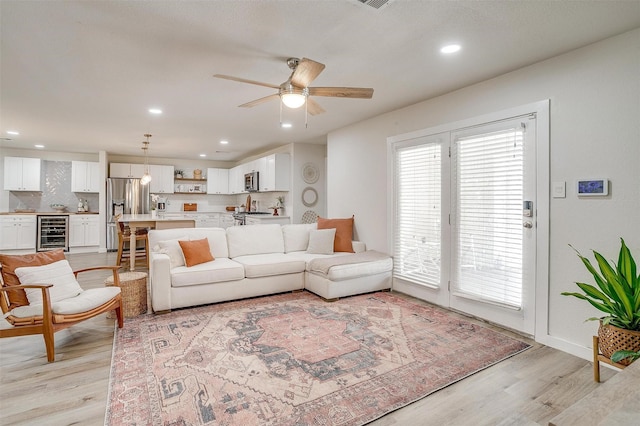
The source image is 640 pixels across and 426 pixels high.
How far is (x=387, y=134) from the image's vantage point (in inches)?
181

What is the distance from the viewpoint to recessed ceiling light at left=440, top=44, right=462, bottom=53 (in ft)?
8.56

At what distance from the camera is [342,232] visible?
502 cm

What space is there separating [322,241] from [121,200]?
6060mm

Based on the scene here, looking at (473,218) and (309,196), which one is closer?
(473,218)

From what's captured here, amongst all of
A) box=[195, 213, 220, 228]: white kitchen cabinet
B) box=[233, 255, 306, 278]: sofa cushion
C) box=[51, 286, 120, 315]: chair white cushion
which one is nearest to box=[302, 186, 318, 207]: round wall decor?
box=[233, 255, 306, 278]: sofa cushion

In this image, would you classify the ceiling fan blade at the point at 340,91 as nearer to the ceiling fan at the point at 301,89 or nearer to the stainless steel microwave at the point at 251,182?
the ceiling fan at the point at 301,89

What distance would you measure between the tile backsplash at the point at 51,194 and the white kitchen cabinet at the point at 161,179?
165cm

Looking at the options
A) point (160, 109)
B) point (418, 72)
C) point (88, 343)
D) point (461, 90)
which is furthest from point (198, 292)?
point (461, 90)

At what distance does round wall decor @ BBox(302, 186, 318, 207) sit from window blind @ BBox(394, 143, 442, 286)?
110 inches

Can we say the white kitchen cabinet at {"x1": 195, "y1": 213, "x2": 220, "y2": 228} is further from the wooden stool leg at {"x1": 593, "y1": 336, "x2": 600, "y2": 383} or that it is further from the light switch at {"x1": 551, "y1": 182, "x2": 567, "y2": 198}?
the wooden stool leg at {"x1": 593, "y1": 336, "x2": 600, "y2": 383}

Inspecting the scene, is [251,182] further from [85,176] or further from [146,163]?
[85,176]

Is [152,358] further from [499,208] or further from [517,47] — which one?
[517,47]

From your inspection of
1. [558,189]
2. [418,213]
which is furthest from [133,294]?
[558,189]

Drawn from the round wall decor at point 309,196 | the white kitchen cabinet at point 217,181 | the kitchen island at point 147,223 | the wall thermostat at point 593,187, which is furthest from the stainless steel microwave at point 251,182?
the wall thermostat at point 593,187
